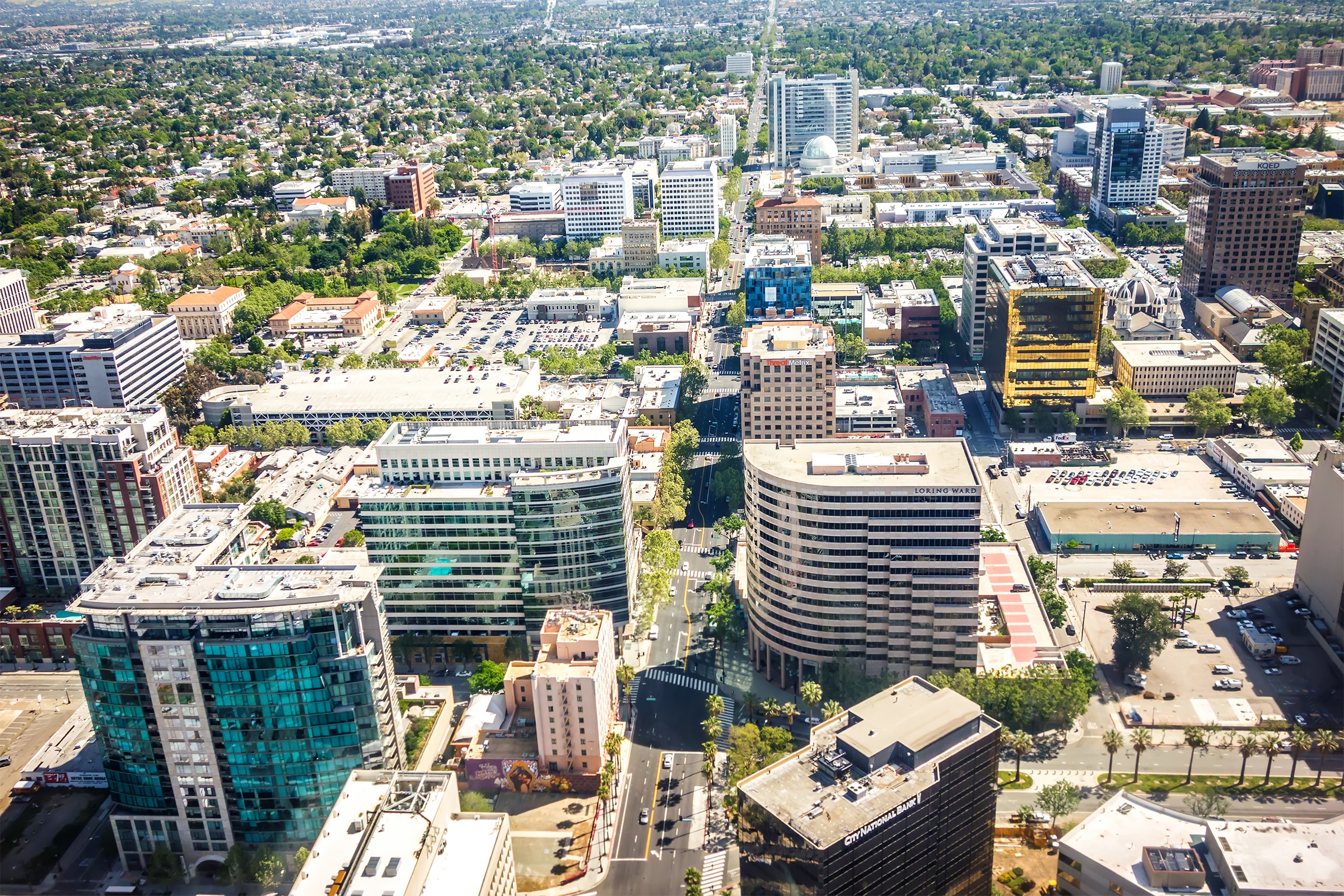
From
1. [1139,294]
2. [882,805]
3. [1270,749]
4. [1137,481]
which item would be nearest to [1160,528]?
[1137,481]

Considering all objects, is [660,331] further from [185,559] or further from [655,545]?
[185,559]

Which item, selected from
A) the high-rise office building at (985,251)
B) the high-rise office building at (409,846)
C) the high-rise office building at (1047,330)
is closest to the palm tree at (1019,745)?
the high-rise office building at (409,846)

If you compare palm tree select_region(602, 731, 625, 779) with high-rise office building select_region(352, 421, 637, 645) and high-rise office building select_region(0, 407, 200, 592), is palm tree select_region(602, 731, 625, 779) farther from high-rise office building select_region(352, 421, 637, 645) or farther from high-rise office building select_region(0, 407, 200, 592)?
high-rise office building select_region(0, 407, 200, 592)

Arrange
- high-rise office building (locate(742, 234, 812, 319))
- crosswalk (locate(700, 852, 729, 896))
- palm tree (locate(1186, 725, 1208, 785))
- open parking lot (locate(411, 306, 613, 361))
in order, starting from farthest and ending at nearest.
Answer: open parking lot (locate(411, 306, 613, 361))
high-rise office building (locate(742, 234, 812, 319))
palm tree (locate(1186, 725, 1208, 785))
crosswalk (locate(700, 852, 729, 896))

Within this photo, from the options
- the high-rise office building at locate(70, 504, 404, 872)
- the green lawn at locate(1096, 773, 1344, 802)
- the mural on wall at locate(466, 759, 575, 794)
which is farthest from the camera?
the mural on wall at locate(466, 759, 575, 794)

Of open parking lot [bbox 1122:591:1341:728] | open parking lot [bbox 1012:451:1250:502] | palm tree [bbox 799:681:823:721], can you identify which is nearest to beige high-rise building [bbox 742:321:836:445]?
open parking lot [bbox 1012:451:1250:502]

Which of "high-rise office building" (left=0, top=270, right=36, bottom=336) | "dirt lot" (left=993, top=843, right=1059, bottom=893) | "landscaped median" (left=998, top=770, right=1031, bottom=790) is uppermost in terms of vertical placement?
"high-rise office building" (left=0, top=270, right=36, bottom=336)

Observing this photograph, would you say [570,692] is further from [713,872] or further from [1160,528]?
[1160,528]
